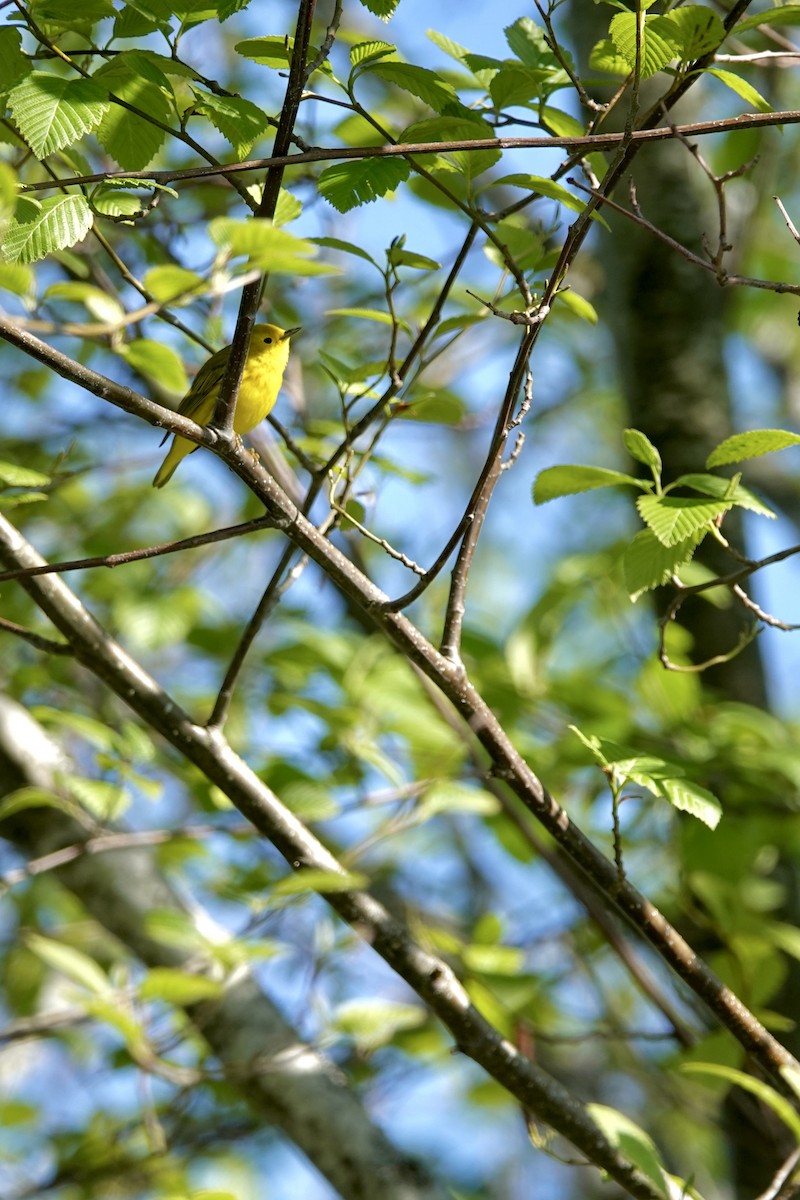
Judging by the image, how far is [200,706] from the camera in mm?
3570

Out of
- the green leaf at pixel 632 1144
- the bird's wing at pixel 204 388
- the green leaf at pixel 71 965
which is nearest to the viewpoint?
the green leaf at pixel 632 1144

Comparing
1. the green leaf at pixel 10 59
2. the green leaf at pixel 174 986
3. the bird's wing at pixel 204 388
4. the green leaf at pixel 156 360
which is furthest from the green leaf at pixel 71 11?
the green leaf at pixel 174 986

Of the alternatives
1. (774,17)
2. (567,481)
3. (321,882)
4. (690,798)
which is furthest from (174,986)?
(774,17)

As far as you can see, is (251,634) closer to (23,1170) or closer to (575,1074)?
(23,1170)

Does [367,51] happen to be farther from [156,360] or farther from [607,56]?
[156,360]

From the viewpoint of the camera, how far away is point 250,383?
85.3 inches

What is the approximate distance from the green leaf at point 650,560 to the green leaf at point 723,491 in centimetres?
8

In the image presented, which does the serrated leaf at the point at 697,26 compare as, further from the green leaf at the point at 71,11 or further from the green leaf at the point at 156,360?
the green leaf at the point at 156,360

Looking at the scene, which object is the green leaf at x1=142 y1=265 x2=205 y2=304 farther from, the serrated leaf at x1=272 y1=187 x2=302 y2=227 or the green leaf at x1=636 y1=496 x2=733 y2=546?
the green leaf at x1=636 y1=496 x2=733 y2=546

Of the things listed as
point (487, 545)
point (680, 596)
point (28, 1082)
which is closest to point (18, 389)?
point (680, 596)

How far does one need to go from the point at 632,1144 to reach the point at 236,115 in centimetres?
154

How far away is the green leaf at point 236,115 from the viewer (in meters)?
1.26

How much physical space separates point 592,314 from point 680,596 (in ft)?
1.50

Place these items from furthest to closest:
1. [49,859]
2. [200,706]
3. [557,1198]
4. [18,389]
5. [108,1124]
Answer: [557,1198], [18,389], [200,706], [108,1124], [49,859]
